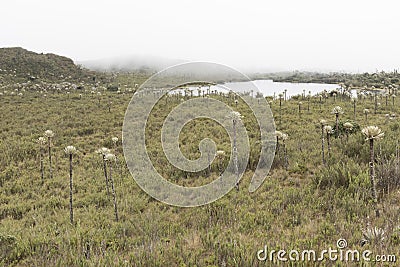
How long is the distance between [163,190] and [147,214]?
165cm

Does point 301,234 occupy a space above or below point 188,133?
below

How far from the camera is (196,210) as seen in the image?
634 centimetres

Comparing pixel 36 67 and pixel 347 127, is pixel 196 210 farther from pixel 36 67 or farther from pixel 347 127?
pixel 36 67

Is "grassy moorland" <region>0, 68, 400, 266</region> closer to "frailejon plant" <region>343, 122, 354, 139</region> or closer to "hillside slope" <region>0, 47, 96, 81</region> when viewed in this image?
"frailejon plant" <region>343, 122, 354, 139</region>

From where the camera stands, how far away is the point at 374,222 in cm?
488

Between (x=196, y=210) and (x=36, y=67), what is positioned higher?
(x=36, y=67)

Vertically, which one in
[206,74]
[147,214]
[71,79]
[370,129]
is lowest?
[147,214]

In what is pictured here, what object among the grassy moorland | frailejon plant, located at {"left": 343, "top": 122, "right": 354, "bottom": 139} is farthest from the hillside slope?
frailejon plant, located at {"left": 343, "top": 122, "right": 354, "bottom": 139}

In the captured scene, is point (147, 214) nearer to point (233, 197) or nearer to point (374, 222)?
point (233, 197)

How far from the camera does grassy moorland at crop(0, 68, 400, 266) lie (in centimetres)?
424

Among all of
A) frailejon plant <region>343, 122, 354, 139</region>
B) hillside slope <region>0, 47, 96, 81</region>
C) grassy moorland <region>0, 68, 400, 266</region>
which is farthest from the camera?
hillside slope <region>0, 47, 96, 81</region>

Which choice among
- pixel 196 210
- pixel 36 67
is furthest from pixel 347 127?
pixel 36 67

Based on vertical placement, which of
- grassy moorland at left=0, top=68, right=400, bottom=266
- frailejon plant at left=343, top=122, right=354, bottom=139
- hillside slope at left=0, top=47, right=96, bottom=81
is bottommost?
grassy moorland at left=0, top=68, right=400, bottom=266

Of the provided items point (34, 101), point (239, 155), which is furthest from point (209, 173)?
point (34, 101)
